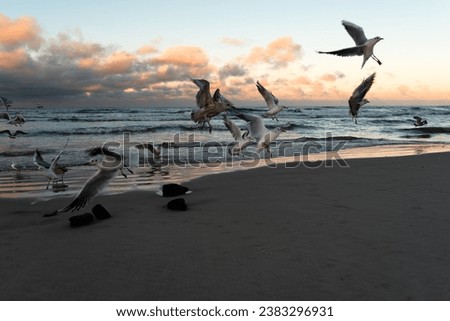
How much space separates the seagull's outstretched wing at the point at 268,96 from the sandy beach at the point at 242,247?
1.73 metres

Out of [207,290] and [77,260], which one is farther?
[77,260]

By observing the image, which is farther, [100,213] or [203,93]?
[203,93]

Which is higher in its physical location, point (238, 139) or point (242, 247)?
point (238, 139)

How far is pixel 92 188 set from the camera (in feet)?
15.8

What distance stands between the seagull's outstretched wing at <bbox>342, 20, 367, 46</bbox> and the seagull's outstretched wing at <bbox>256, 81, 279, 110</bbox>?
1.82 meters

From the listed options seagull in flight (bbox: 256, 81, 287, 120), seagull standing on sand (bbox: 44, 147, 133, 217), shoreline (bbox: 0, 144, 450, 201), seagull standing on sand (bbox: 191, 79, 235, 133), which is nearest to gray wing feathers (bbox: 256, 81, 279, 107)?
seagull in flight (bbox: 256, 81, 287, 120)

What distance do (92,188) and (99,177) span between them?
0.16 m

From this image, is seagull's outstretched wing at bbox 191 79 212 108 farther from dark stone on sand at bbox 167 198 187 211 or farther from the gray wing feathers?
dark stone on sand at bbox 167 198 187 211

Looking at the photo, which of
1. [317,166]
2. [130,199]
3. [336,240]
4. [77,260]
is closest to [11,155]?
[130,199]

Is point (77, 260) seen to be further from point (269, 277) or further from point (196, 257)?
point (269, 277)

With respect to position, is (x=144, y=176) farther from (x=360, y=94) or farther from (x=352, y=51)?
→ (x=352, y=51)

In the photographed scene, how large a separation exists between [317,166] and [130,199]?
4999 millimetres

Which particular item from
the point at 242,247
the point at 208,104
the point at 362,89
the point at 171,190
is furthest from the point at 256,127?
the point at 242,247

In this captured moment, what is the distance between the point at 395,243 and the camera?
4.32 metres
